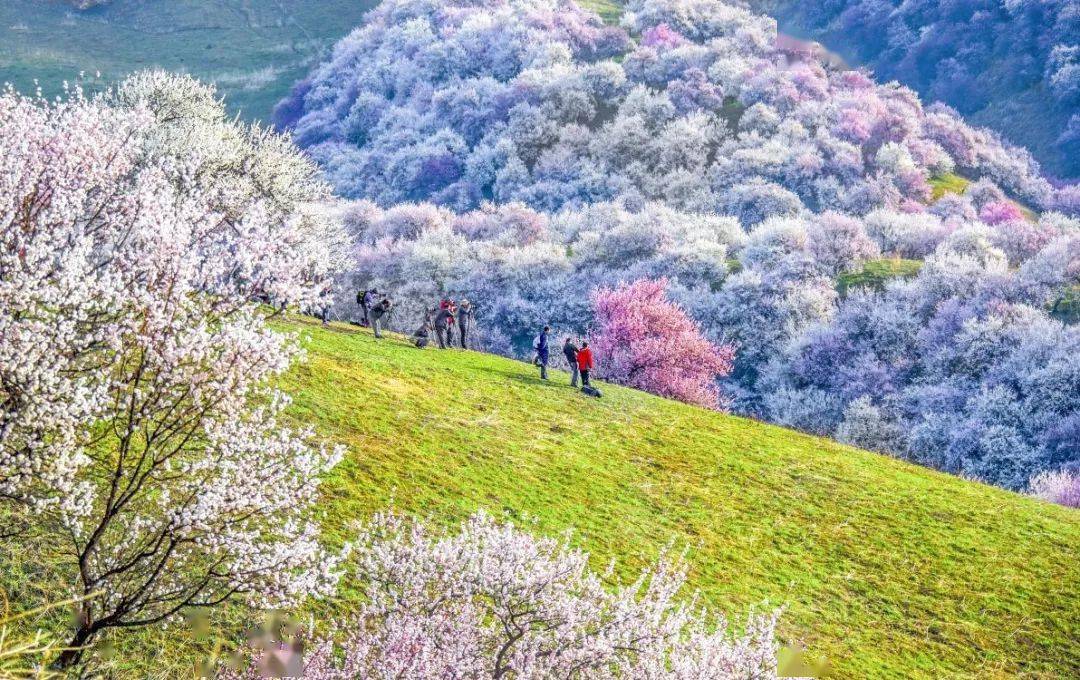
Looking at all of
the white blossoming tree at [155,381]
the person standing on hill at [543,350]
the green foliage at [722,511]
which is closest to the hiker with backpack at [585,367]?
the green foliage at [722,511]

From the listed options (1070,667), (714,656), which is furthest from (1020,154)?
(714,656)

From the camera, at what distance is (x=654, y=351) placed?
48.1 m

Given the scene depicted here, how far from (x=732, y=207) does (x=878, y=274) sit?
85.8 feet

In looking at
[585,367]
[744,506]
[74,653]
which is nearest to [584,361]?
[585,367]

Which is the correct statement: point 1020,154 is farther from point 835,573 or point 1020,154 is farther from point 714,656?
point 714,656

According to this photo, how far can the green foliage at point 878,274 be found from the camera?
209ft

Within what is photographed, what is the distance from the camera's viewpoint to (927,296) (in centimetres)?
5894

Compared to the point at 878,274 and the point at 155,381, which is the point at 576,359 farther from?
the point at 878,274

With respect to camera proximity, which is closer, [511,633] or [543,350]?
[511,633]

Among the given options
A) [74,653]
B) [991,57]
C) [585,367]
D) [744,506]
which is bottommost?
[74,653]

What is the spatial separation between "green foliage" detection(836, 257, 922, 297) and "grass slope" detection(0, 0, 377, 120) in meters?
84.5

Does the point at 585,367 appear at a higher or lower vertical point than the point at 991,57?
lower

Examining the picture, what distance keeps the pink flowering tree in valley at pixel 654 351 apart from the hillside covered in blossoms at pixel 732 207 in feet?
30.7

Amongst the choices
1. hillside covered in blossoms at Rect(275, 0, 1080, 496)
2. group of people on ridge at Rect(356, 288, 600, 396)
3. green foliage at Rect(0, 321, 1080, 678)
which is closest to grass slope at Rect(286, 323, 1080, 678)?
green foliage at Rect(0, 321, 1080, 678)
